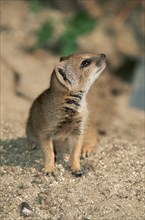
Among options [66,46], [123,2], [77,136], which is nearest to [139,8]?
[123,2]

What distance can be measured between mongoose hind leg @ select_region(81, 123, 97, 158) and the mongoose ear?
60cm

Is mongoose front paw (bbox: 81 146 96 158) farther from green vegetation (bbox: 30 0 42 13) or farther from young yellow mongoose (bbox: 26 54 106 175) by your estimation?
green vegetation (bbox: 30 0 42 13)

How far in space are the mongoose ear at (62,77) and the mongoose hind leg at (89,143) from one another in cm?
60

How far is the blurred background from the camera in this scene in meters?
6.78

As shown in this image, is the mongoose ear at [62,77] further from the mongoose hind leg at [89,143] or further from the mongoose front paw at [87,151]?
the mongoose front paw at [87,151]

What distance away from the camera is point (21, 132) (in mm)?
5578

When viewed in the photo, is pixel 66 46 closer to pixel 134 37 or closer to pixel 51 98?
pixel 134 37

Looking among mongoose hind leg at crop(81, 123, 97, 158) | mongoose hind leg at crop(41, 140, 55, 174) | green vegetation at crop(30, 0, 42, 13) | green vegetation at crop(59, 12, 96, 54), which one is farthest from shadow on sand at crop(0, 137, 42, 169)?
green vegetation at crop(30, 0, 42, 13)

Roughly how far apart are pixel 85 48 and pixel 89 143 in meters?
3.35

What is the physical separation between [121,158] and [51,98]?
2.74ft

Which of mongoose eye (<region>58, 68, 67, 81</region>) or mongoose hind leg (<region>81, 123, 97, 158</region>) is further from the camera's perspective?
mongoose hind leg (<region>81, 123, 97, 158</region>)

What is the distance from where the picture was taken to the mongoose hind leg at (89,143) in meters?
4.97

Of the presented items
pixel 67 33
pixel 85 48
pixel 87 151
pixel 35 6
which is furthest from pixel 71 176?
pixel 35 6

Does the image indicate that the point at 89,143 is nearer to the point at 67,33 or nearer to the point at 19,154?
the point at 19,154
